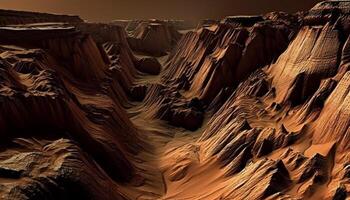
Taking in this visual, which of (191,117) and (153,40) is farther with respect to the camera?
(153,40)

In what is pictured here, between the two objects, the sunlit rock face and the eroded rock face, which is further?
the eroded rock face

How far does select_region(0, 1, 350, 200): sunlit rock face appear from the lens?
14484mm

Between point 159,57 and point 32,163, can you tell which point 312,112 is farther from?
point 159,57

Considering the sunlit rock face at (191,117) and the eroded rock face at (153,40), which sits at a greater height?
the eroded rock face at (153,40)

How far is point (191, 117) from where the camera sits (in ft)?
83.8

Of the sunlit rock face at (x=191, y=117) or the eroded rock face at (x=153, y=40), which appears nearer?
the sunlit rock face at (x=191, y=117)

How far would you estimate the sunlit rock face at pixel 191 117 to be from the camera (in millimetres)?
14484

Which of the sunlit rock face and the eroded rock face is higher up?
the eroded rock face

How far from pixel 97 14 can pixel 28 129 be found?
61532mm

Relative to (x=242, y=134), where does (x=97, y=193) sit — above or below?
below

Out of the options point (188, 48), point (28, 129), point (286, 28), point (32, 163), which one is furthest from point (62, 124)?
point (188, 48)

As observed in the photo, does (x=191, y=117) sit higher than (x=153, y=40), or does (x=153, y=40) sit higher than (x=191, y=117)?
(x=153, y=40)

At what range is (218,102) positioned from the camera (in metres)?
26.3

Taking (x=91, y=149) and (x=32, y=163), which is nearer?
(x=32, y=163)
